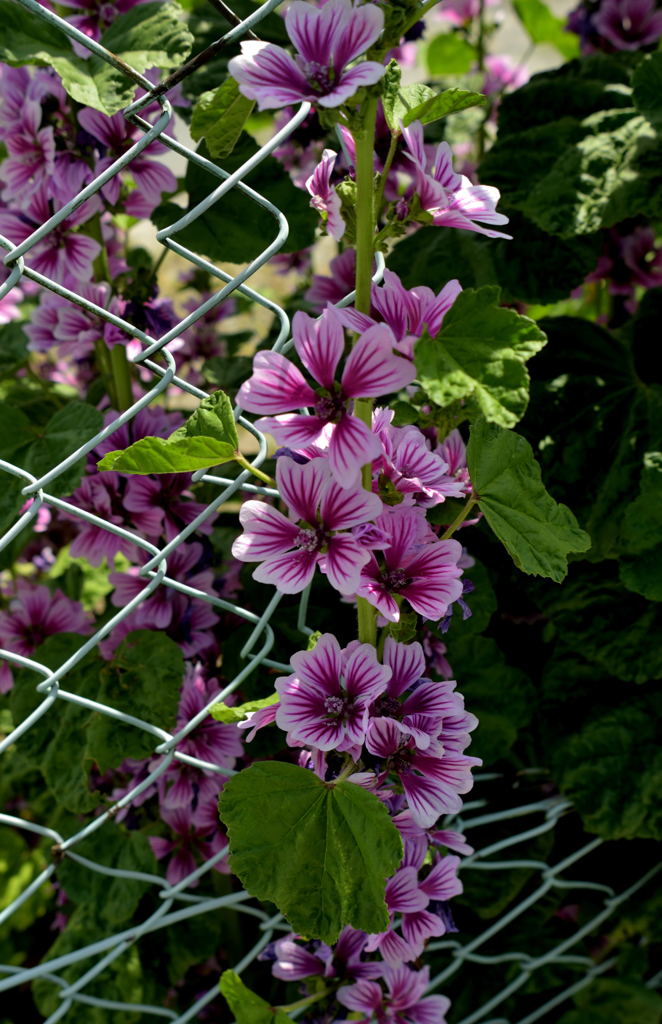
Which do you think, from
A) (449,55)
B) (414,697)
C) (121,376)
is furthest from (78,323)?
(449,55)

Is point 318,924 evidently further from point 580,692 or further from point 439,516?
point 580,692

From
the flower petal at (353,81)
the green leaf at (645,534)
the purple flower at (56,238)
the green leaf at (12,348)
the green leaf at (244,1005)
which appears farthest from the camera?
the green leaf at (12,348)

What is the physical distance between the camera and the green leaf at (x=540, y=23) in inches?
79.0

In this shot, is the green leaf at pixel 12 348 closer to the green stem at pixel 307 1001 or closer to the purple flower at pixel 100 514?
the purple flower at pixel 100 514

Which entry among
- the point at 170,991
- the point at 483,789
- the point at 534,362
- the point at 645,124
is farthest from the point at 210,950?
the point at 645,124

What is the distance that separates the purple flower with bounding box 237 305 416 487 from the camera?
0.73m

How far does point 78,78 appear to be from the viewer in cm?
95

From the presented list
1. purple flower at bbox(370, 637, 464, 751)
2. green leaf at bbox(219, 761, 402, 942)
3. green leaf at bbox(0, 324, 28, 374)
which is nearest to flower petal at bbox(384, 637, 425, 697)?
purple flower at bbox(370, 637, 464, 751)

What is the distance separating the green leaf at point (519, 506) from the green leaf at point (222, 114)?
0.32m

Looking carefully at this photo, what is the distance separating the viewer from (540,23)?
2.05 metres

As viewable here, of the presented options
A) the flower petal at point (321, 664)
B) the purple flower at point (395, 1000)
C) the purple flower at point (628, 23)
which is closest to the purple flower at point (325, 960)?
the purple flower at point (395, 1000)

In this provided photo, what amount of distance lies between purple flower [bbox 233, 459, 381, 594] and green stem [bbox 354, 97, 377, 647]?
2.0 inches

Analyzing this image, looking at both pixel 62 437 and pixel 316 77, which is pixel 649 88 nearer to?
pixel 316 77

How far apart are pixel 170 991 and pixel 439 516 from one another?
100 cm
